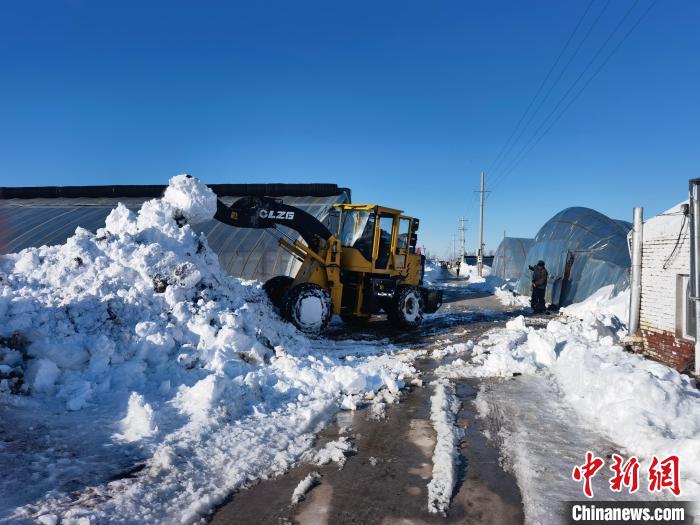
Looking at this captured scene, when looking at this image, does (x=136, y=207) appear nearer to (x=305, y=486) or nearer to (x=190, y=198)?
(x=190, y=198)

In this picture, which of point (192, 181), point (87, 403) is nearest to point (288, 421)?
point (87, 403)

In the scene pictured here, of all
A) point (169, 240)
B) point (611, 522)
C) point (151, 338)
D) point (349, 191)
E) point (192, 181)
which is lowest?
point (611, 522)

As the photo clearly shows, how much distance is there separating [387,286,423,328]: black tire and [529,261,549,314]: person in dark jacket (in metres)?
5.31

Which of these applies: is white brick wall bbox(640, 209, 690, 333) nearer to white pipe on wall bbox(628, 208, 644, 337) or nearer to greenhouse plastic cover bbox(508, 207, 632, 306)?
white pipe on wall bbox(628, 208, 644, 337)

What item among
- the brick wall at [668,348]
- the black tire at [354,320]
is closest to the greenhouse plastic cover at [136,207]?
the black tire at [354,320]

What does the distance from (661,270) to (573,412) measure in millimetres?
4483

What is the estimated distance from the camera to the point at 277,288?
10898 mm

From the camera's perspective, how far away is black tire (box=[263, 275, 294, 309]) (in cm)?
1077

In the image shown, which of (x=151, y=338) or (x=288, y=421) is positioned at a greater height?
(x=151, y=338)

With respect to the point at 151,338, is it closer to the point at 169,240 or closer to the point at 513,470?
the point at 169,240

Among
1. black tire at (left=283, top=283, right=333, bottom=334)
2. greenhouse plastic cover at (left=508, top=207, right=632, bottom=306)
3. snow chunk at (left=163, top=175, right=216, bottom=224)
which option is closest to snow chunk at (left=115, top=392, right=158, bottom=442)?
snow chunk at (left=163, top=175, right=216, bottom=224)

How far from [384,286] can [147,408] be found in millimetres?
7643

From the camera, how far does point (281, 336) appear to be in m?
7.95

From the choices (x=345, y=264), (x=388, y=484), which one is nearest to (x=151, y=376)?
(x=388, y=484)
